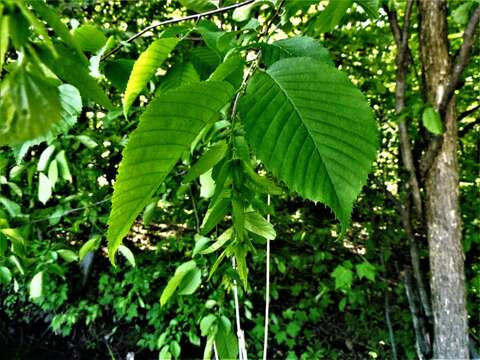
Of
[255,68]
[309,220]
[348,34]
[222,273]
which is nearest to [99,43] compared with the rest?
[255,68]

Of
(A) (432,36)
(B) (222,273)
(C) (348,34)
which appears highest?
Result: (C) (348,34)

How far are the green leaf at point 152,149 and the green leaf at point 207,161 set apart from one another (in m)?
0.07

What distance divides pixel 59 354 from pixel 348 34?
11.5 ft

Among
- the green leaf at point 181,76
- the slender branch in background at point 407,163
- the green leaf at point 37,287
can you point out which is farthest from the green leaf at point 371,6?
the green leaf at point 37,287

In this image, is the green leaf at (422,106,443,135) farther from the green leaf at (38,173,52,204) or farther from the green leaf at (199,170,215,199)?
Answer: the green leaf at (38,173,52,204)

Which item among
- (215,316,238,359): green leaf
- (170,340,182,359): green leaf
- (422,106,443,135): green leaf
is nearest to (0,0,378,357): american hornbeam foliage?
(215,316,238,359): green leaf

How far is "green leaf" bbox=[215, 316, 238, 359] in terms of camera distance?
876mm

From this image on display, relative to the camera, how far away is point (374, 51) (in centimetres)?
333

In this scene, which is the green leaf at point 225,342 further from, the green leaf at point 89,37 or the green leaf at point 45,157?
the green leaf at point 45,157

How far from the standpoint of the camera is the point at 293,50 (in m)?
0.43

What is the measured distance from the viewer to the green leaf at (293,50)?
416mm

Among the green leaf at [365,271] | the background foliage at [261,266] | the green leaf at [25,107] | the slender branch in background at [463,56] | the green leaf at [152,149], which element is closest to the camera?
the green leaf at [25,107]

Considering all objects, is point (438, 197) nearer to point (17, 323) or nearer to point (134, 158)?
point (134, 158)

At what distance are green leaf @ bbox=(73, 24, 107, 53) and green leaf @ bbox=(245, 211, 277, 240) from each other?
1.15 feet
